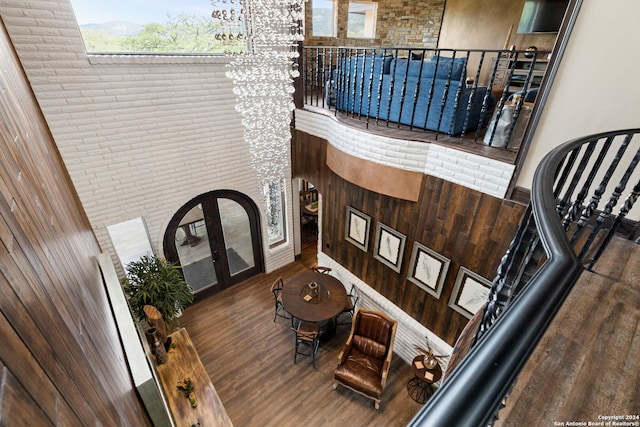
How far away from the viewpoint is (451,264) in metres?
3.82

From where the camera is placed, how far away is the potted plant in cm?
442

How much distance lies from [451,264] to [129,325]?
377 centimetres

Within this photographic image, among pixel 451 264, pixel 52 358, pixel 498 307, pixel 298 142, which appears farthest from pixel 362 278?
pixel 52 358

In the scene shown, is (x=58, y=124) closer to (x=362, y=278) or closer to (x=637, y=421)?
(x=362, y=278)

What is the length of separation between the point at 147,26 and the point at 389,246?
4599mm

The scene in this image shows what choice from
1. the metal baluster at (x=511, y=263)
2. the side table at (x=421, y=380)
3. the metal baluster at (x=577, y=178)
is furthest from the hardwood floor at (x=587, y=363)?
the side table at (x=421, y=380)

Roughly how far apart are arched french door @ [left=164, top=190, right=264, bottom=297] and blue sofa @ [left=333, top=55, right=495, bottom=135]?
2.99 m

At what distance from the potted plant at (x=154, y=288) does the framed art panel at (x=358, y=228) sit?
2893 millimetres

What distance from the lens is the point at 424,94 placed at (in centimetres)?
379

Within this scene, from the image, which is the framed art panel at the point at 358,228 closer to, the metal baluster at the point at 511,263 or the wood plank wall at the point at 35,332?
the metal baluster at the point at 511,263

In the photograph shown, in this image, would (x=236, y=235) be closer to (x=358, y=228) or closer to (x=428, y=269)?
(x=358, y=228)

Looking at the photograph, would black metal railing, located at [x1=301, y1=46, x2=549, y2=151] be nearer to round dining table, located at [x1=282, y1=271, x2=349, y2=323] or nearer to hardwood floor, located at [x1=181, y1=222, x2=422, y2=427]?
round dining table, located at [x1=282, y1=271, x2=349, y2=323]

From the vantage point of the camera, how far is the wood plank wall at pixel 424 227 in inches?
132

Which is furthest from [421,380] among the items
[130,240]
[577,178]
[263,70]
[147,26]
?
[147,26]
